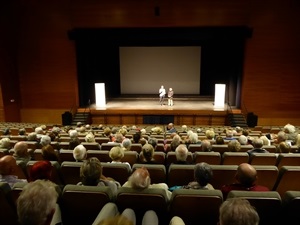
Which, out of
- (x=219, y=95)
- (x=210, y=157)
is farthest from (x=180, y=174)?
(x=219, y=95)

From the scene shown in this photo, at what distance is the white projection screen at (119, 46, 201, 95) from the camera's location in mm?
15945

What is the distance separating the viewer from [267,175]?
3.24 meters

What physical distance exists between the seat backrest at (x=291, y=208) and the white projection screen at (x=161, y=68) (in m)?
14.3

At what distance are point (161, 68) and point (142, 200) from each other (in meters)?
14.3

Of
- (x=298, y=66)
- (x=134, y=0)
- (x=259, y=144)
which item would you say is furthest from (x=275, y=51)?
(x=259, y=144)

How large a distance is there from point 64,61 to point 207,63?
27.6 ft

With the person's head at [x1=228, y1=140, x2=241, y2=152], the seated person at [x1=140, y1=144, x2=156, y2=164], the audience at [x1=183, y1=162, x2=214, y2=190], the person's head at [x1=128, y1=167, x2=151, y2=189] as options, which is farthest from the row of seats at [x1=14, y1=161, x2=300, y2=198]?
the person's head at [x1=228, y1=140, x2=241, y2=152]

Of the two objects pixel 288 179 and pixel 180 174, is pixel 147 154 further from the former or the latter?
pixel 288 179

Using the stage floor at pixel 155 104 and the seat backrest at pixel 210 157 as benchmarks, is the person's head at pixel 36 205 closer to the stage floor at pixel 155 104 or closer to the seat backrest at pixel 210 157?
the seat backrest at pixel 210 157

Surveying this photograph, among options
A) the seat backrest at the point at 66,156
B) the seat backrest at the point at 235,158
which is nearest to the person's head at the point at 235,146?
the seat backrest at the point at 235,158

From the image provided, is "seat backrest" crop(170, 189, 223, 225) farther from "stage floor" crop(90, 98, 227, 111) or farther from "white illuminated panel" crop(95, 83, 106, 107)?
Answer: "white illuminated panel" crop(95, 83, 106, 107)

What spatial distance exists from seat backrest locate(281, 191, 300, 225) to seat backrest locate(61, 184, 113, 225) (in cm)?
142

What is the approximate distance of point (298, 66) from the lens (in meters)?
12.2

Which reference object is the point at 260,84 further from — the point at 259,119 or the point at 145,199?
the point at 145,199
